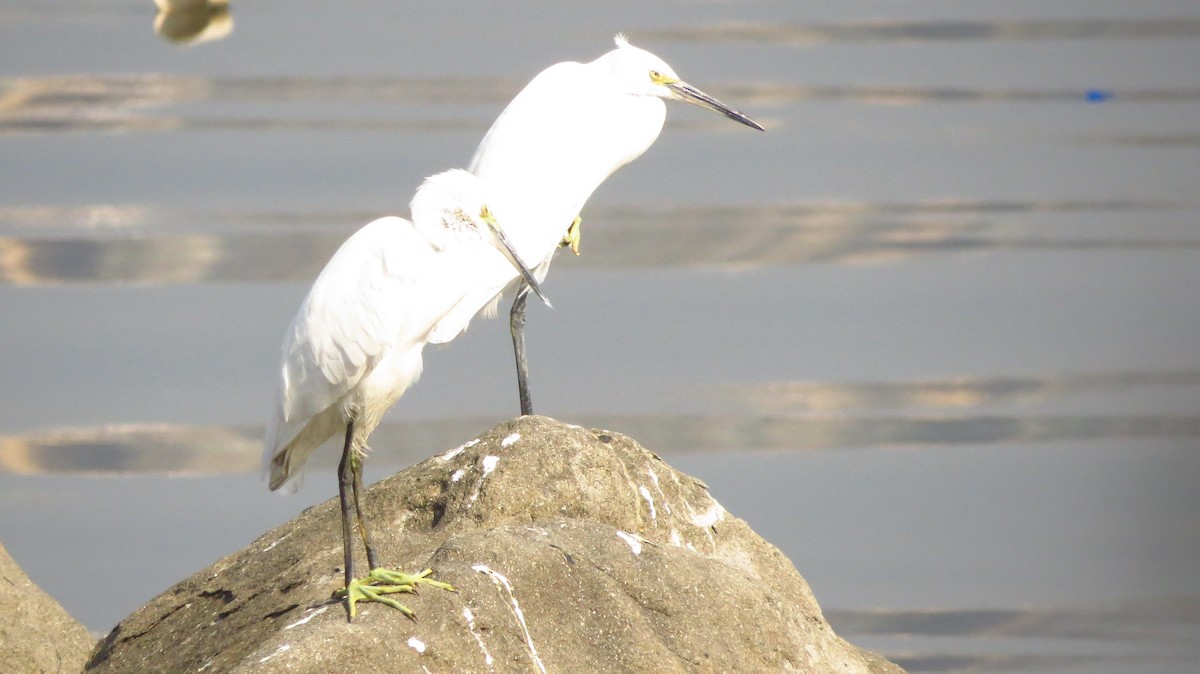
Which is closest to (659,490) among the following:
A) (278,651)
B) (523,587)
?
(523,587)

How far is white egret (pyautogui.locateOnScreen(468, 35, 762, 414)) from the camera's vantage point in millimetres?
4203

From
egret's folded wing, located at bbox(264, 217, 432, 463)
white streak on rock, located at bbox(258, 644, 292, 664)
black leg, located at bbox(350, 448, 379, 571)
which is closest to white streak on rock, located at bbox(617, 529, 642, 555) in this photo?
black leg, located at bbox(350, 448, 379, 571)

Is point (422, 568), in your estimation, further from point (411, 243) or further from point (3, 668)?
point (3, 668)

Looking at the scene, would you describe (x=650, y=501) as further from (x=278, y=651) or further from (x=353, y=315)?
(x=278, y=651)

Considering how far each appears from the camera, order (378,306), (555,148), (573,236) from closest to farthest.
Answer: (378,306) → (555,148) → (573,236)

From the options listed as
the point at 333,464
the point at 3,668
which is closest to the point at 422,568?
the point at 3,668

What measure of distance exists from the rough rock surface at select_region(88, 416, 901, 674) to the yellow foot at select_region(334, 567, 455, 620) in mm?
23

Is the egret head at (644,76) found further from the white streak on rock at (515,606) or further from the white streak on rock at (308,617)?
the white streak on rock at (308,617)

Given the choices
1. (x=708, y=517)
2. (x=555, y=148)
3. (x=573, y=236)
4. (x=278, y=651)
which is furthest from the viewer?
(x=573, y=236)

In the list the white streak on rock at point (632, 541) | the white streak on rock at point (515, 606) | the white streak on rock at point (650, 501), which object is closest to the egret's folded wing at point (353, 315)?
the white streak on rock at point (515, 606)

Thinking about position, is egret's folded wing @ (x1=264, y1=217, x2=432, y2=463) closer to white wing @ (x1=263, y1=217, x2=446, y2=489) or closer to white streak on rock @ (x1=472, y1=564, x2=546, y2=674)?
white wing @ (x1=263, y1=217, x2=446, y2=489)

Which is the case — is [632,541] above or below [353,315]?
below

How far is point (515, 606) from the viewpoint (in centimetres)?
306

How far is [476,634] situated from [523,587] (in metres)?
0.19
